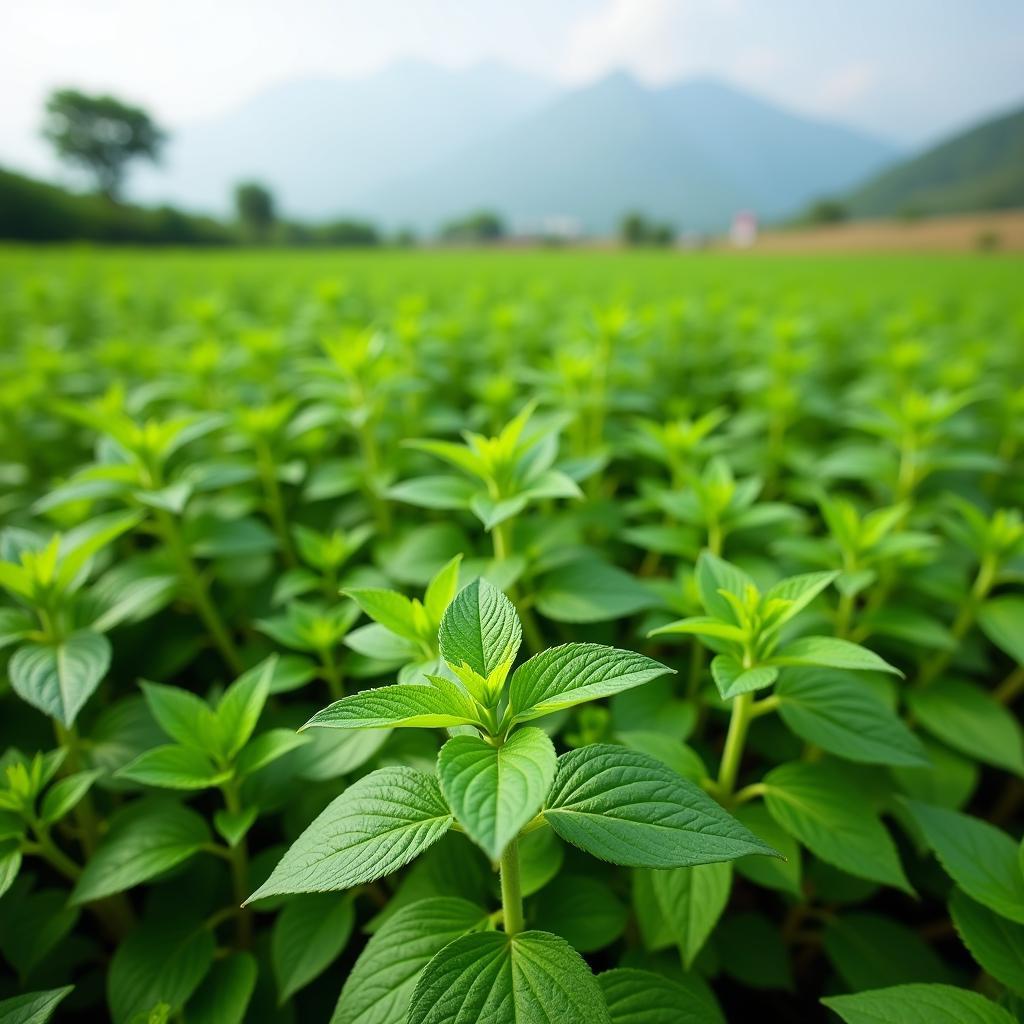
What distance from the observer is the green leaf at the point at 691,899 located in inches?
39.4

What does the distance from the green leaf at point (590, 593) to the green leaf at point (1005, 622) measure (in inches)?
36.4

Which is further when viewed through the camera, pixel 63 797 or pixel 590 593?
pixel 590 593

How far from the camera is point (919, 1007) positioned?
869mm

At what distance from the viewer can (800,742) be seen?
153 centimetres

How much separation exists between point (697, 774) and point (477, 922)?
1.59ft

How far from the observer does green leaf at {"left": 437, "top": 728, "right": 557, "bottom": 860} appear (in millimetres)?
628

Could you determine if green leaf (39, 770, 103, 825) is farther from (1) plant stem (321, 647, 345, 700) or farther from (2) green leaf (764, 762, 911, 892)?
(2) green leaf (764, 762, 911, 892)

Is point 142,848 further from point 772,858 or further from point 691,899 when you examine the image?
point 772,858

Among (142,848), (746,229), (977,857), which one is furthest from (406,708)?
(746,229)

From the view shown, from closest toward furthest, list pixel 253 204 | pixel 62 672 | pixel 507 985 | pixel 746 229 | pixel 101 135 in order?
pixel 507 985
pixel 62 672
pixel 746 229
pixel 101 135
pixel 253 204

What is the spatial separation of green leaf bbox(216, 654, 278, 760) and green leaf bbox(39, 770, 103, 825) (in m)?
0.22

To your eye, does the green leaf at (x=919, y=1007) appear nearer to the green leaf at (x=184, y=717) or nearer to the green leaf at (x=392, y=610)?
the green leaf at (x=392, y=610)

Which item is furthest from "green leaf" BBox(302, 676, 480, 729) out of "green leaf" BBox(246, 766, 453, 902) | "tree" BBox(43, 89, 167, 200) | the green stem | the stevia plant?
"tree" BBox(43, 89, 167, 200)

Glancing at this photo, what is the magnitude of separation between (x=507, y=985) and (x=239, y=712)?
2.36 feet
